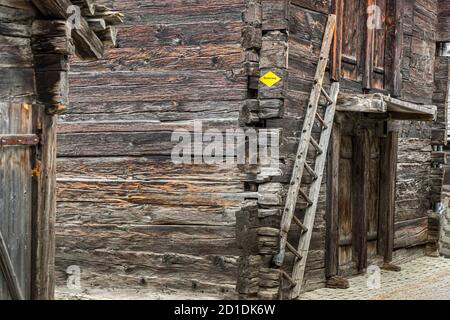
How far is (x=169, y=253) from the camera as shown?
9.81m

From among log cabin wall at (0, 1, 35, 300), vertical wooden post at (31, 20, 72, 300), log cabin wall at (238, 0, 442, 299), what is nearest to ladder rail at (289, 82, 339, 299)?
log cabin wall at (238, 0, 442, 299)

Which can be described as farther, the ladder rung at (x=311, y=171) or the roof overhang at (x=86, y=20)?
the ladder rung at (x=311, y=171)

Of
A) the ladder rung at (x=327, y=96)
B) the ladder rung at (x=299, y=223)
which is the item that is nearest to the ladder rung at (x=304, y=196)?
the ladder rung at (x=299, y=223)

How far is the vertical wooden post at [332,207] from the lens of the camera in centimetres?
1108

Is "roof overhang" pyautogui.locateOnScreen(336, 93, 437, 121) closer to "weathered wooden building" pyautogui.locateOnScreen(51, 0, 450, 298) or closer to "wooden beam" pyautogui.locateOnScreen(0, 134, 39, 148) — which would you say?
"weathered wooden building" pyautogui.locateOnScreen(51, 0, 450, 298)

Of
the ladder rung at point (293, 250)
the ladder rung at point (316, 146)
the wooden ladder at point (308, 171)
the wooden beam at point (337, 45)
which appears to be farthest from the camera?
the wooden beam at point (337, 45)

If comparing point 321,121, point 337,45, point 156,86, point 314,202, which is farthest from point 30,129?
point 337,45

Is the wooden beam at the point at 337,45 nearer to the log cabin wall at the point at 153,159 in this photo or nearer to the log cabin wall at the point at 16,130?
the log cabin wall at the point at 153,159

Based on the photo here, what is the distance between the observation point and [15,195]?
6098 millimetres

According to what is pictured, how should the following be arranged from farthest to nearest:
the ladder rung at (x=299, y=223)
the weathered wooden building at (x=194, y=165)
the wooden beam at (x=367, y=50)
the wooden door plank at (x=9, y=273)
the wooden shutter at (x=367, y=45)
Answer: the wooden beam at (x=367, y=50) → the wooden shutter at (x=367, y=45) → the ladder rung at (x=299, y=223) → the weathered wooden building at (x=194, y=165) → the wooden door plank at (x=9, y=273)

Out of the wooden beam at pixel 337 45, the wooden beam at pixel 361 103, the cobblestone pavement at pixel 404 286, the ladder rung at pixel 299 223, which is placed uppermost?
the wooden beam at pixel 337 45

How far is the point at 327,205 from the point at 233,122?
7.47 feet

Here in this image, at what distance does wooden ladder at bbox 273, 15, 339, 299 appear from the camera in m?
9.71

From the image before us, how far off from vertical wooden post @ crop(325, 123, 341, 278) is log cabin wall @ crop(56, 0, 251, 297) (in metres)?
2.01
